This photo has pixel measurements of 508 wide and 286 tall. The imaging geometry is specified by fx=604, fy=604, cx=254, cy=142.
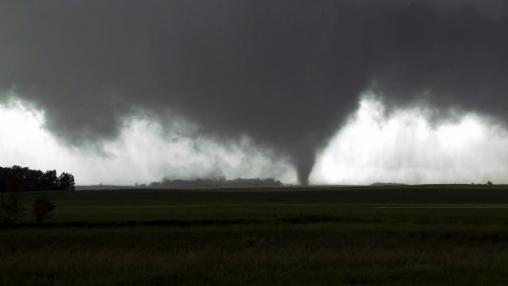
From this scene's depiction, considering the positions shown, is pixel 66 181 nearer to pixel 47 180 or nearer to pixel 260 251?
pixel 47 180

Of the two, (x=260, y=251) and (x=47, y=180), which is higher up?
(x=47, y=180)

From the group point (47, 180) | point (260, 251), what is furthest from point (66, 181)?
point (260, 251)

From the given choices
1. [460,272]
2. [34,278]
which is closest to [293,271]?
[460,272]

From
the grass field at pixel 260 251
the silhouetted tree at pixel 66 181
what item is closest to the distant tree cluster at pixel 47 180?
the silhouetted tree at pixel 66 181

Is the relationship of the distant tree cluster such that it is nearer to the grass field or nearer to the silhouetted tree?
the silhouetted tree

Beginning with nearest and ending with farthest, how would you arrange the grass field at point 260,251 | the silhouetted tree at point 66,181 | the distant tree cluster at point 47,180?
1. the grass field at point 260,251
2. the distant tree cluster at point 47,180
3. the silhouetted tree at point 66,181

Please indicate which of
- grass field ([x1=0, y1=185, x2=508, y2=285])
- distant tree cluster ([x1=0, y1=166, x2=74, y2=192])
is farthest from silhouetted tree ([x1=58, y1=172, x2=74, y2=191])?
grass field ([x1=0, y1=185, x2=508, y2=285])

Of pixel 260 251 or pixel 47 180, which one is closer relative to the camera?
Answer: pixel 260 251

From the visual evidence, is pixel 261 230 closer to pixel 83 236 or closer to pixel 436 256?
pixel 83 236

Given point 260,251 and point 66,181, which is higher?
point 66,181

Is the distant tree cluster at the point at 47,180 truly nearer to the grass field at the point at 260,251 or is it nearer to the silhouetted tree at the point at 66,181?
the silhouetted tree at the point at 66,181

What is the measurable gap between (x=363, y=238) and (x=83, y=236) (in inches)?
618

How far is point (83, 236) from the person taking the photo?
3441 centimetres

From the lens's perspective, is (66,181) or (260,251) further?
(66,181)
